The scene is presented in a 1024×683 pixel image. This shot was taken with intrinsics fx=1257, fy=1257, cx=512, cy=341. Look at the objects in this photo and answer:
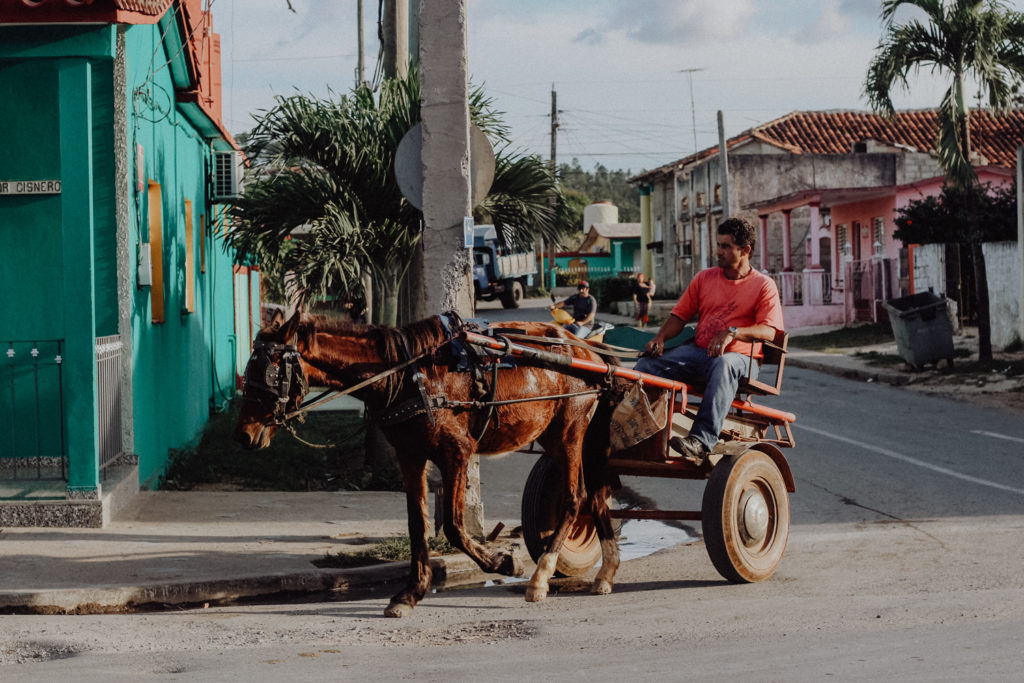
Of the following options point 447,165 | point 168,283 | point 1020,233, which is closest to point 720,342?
point 447,165

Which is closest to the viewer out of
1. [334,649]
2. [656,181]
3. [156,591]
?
[334,649]

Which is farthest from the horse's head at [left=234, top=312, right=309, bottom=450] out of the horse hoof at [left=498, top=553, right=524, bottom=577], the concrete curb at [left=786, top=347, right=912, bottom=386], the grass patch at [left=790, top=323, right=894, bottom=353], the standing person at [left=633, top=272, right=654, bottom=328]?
the standing person at [left=633, top=272, right=654, bottom=328]

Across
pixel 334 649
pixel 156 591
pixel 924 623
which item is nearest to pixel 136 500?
pixel 156 591

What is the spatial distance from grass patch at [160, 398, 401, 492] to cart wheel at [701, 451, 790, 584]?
4.18m

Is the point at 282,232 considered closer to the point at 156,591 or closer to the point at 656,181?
the point at 156,591

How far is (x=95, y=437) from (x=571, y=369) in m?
3.96

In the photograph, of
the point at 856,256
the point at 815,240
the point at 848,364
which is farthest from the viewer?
the point at 815,240

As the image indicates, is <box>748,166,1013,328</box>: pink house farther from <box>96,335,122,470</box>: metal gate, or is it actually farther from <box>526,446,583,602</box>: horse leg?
<box>526,446,583,602</box>: horse leg

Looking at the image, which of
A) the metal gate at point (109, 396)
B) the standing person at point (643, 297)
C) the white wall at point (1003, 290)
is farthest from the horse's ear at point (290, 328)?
the standing person at point (643, 297)

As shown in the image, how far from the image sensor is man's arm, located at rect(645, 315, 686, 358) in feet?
26.8

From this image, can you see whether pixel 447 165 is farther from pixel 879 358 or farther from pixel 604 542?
pixel 879 358

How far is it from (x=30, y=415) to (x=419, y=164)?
4201 millimetres

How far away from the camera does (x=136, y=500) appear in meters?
10.5

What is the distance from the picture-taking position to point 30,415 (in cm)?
1059
